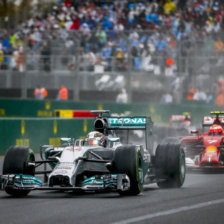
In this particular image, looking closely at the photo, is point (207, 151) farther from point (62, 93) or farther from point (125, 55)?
point (62, 93)

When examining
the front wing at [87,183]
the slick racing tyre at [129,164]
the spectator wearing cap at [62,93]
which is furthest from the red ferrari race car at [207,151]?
the spectator wearing cap at [62,93]

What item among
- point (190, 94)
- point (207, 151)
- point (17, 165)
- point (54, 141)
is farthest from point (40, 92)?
point (17, 165)

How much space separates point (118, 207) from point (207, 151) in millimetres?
6159

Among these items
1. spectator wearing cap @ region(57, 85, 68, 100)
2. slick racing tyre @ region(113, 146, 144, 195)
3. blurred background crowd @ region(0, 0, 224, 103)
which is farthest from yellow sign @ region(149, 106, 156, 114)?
slick racing tyre @ region(113, 146, 144, 195)

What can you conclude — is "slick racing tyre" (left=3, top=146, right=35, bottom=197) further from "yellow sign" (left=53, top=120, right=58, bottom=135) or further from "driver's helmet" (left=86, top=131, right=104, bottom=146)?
"yellow sign" (left=53, top=120, right=58, bottom=135)

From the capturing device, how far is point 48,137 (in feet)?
65.3

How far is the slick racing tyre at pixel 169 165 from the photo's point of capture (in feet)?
37.4

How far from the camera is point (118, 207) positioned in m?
8.82

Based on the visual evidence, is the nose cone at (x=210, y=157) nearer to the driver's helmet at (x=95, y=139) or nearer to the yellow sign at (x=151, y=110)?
the driver's helmet at (x=95, y=139)

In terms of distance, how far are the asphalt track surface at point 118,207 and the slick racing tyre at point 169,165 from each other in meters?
0.23

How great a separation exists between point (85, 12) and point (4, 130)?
45.7ft

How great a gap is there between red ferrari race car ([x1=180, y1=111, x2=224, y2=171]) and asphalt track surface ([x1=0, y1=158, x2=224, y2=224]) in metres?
3.06

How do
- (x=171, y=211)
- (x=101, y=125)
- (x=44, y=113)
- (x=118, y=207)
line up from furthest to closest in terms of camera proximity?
(x=44, y=113) → (x=101, y=125) → (x=118, y=207) → (x=171, y=211)

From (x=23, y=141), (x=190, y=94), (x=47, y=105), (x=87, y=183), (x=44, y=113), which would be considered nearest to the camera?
(x=87, y=183)
